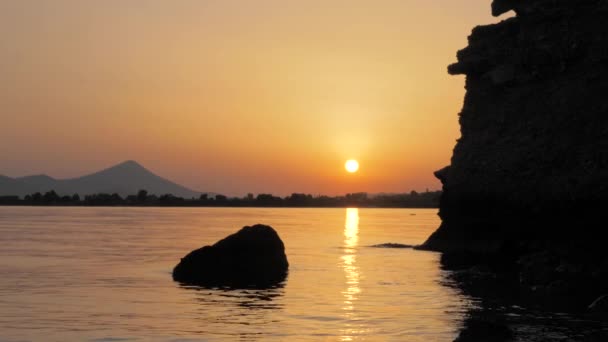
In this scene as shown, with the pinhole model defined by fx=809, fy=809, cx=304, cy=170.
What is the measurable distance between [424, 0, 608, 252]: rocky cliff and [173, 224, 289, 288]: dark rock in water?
15358 mm

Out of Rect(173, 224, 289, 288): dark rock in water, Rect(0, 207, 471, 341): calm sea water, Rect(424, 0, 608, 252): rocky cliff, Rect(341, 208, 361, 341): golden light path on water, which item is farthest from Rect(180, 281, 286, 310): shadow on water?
Rect(424, 0, 608, 252): rocky cliff

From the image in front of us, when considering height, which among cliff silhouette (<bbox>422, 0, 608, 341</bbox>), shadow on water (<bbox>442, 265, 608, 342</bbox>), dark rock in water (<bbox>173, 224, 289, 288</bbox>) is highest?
cliff silhouette (<bbox>422, 0, 608, 341</bbox>)

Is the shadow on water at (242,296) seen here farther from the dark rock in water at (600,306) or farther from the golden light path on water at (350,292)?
the dark rock in water at (600,306)

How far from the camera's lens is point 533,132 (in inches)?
2031

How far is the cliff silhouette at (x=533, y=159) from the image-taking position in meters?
42.7

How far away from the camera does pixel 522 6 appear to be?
184 feet

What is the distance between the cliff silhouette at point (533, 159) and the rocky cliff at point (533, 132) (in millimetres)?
76

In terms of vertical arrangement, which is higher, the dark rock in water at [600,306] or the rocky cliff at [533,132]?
the rocky cliff at [533,132]

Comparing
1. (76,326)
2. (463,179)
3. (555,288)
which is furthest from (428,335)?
(463,179)

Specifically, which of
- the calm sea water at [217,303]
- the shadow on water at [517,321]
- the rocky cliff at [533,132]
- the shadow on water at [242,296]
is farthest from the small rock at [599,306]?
the shadow on water at [242,296]

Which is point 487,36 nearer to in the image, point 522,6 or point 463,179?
point 522,6

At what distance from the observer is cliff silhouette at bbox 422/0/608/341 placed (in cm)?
4269

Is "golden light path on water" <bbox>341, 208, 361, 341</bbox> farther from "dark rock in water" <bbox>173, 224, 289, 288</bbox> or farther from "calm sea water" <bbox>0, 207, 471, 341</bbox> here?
"dark rock in water" <bbox>173, 224, 289, 288</bbox>

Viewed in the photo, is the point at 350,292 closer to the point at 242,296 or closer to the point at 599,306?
the point at 242,296
